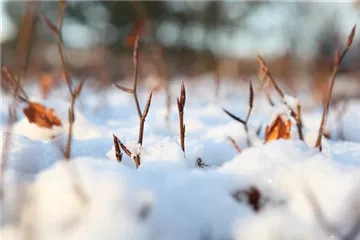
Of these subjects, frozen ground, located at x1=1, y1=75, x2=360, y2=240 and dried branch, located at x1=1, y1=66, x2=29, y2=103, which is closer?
frozen ground, located at x1=1, y1=75, x2=360, y2=240

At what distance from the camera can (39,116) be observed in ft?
3.59

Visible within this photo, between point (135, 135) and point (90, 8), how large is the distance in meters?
15.2

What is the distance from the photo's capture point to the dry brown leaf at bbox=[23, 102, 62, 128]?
1092mm

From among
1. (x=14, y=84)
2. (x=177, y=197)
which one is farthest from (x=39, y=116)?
(x=177, y=197)

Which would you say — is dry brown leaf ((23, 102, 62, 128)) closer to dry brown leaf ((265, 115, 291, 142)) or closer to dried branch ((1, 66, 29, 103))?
dried branch ((1, 66, 29, 103))

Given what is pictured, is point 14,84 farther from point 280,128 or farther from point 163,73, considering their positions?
point 163,73

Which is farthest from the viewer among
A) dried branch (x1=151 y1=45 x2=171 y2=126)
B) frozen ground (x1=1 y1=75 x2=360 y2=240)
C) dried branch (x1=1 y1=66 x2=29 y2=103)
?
dried branch (x1=151 y1=45 x2=171 y2=126)

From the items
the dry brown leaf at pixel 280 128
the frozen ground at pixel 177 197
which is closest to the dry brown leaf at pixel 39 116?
the frozen ground at pixel 177 197

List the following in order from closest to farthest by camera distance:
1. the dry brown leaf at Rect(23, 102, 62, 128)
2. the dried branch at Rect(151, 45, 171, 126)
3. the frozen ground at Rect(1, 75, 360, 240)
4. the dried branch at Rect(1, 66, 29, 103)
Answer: the frozen ground at Rect(1, 75, 360, 240), the dried branch at Rect(1, 66, 29, 103), the dry brown leaf at Rect(23, 102, 62, 128), the dried branch at Rect(151, 45, 171, 126)

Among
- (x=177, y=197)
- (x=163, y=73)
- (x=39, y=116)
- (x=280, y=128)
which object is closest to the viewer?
(x=177, y=197)

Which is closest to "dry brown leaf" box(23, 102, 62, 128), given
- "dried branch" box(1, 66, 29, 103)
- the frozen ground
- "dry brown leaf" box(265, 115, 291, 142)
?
"dried branch" box(1, 66, 29, 103)

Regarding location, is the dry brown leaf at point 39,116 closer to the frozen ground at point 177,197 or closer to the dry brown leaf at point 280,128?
the frozen ground at point 177,197

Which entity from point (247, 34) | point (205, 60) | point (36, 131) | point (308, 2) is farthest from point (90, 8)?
point (36, 131)

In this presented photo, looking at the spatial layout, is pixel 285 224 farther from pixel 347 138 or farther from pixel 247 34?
pixel 247 34
